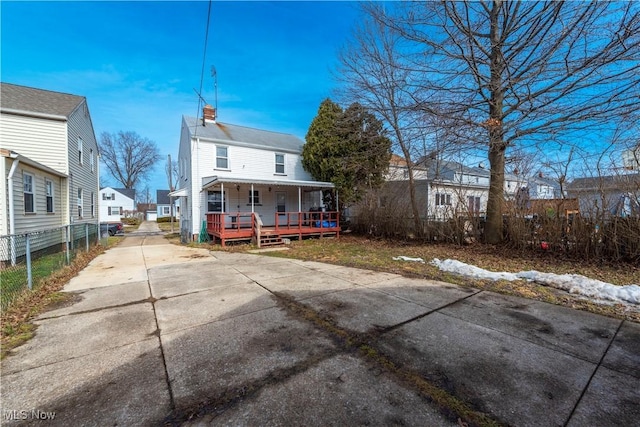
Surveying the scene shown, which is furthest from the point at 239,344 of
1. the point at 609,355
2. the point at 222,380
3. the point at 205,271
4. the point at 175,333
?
the point at 205,271

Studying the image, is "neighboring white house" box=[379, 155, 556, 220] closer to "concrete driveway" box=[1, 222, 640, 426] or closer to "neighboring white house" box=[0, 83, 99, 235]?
"concrete driveway" box=[1, 222, 640, 426]

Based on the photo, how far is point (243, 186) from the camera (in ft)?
48.2

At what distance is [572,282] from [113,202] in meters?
51.4

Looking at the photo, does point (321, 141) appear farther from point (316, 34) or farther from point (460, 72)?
point (460, 72)

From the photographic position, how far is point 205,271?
6.65 m

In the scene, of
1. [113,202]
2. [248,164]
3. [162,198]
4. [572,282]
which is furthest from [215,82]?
[162,198]

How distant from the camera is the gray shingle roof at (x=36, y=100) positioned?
410 inches

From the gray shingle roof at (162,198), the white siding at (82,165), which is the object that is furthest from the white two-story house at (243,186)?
the gray shingle roof at (162,198)

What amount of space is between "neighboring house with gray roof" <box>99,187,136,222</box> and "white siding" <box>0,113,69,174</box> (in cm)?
3194

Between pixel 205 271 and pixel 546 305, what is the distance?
6.61 metres

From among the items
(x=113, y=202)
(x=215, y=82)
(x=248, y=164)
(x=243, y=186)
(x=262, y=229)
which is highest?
(x=215, y=82)

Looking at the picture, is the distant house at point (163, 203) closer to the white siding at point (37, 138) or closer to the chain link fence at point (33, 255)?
the chain link fence at point (33, 255)

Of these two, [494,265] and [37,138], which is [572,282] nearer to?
[494,265]

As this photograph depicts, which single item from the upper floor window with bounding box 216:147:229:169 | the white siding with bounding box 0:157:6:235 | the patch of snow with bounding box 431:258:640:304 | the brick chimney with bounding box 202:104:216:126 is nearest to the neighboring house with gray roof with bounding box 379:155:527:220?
the patch of snow with bounding box 431:258:640:304
